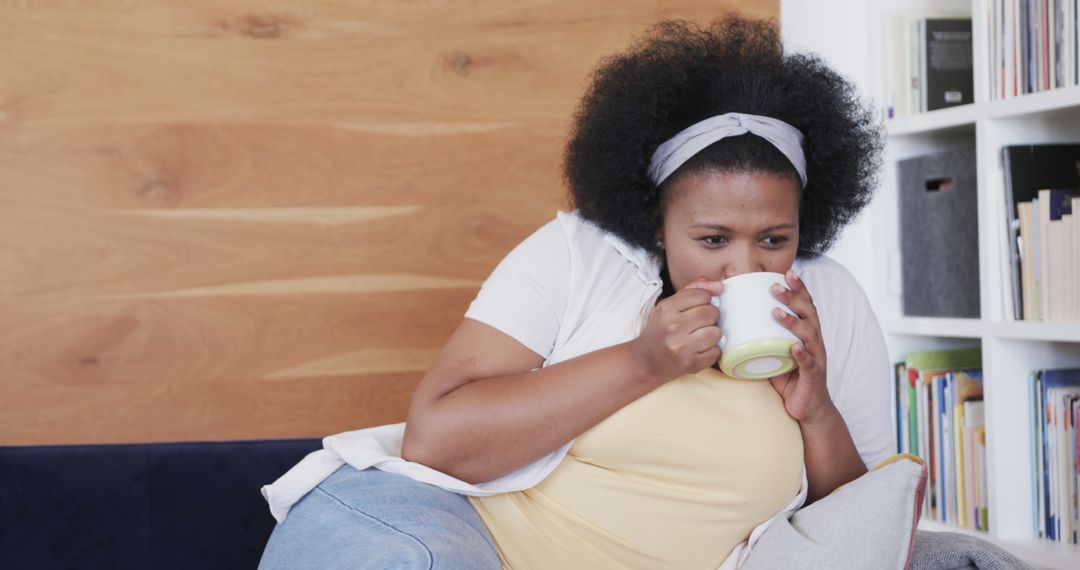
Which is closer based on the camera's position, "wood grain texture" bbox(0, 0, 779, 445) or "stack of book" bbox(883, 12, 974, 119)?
"wood grain texture" bbox(0, 0, 779, 445)

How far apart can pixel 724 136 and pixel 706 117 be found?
9cm

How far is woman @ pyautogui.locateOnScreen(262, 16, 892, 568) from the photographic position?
3.90ft

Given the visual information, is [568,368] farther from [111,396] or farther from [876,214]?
[876,214]

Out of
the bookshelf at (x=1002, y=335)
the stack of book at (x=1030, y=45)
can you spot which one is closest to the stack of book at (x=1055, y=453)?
the bookshelf at (x=1002, y=335)

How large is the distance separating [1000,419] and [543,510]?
1205 mm

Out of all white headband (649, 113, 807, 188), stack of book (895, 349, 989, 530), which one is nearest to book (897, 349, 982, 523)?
stack of book (895, 349, 989, 530)

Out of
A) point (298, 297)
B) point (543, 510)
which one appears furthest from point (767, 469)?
point (298, 297)

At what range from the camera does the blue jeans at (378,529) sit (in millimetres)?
1051

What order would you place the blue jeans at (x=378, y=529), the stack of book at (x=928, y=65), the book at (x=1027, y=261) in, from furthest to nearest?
1. the stack of book at (x=928, y=65)
2. the book at (x=1027, y=261)
3. the blue jeans at (x=378, y=529)

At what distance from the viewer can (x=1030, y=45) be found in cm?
200

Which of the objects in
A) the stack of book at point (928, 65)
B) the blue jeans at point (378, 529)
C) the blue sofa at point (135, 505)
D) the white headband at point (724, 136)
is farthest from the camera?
the stack of book at point (928, 65)

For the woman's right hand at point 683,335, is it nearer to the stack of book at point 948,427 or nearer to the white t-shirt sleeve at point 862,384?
the white t-shirt sleeve at point 862,384

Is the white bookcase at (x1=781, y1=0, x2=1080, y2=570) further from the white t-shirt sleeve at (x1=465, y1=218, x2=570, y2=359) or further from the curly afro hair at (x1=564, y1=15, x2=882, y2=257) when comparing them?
the white t-shirt sleeve at (x1=465, y1=218, x2=570, y2=359)

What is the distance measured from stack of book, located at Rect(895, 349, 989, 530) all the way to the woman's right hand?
1.27 m
